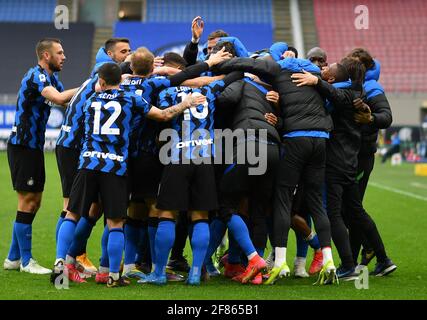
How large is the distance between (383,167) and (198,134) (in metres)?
19.9

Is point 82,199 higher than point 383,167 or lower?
higher

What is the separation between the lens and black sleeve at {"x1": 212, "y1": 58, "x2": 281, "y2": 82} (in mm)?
7488

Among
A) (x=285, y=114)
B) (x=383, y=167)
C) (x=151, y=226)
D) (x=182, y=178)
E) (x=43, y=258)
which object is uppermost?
(x=285, y=114)

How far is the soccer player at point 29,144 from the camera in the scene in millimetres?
7992

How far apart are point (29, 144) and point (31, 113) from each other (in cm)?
29

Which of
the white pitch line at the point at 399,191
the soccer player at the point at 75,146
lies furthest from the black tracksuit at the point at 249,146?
the white pitch line at the point at 399,191

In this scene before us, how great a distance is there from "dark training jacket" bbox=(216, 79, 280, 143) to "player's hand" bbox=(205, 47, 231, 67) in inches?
9.8

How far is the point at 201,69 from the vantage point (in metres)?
7.50

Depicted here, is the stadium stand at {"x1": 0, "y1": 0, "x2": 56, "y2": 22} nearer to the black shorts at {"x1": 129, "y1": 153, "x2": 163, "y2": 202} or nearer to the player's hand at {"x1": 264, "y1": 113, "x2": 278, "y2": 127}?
the black shorts at {"x1": 129, "y1": 153, "x2": 163, "y2": 202}

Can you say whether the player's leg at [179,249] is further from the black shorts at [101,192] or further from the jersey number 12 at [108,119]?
the jersey number 12 at [108,119]

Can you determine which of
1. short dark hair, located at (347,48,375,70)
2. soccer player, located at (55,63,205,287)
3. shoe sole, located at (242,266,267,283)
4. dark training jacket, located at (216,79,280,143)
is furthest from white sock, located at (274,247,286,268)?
short dark hair, located at (347,48,375,70)

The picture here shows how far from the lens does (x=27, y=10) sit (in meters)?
38.5
